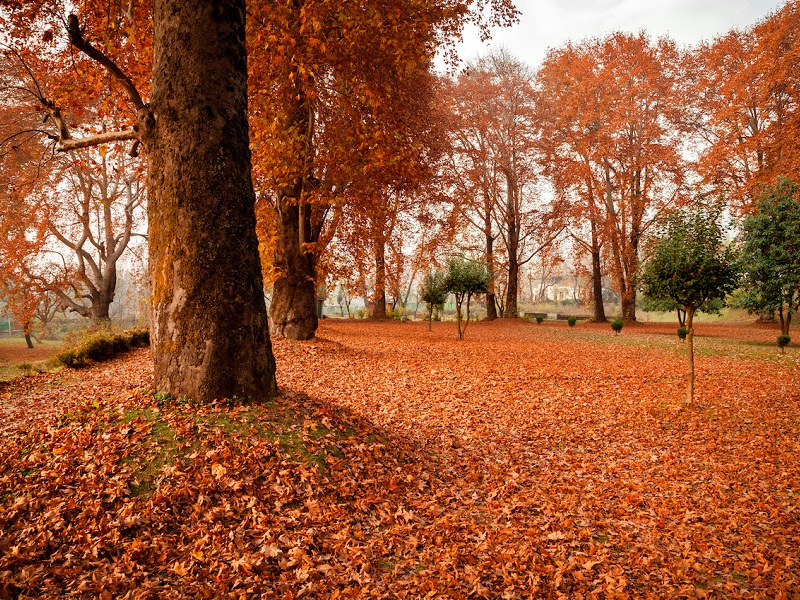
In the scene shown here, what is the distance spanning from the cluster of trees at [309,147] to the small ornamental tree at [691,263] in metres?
5.68

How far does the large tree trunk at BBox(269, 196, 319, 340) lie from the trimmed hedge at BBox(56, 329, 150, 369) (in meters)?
4.11

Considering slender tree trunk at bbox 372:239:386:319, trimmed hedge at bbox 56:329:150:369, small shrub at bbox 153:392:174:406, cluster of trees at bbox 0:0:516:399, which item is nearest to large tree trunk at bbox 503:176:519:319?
slender tree trunk at bbox 372:239:386:319

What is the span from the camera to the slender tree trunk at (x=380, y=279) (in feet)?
66.0

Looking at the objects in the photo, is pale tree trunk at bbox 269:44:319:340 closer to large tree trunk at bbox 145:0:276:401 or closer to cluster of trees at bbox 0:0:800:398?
cluster of trees at bbox 0:0:800:398

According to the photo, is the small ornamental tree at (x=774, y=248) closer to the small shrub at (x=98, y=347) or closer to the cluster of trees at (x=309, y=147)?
the cluster of trees at (x=309, y=147)

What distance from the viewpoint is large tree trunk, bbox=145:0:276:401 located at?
15.6 ft

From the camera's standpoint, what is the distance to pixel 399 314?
103 ft

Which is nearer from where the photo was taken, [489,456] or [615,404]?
[489,456]

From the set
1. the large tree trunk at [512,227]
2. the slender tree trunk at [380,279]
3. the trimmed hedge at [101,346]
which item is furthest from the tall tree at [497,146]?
the trimmed hedge at [101,346]

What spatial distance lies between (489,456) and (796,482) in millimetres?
3786

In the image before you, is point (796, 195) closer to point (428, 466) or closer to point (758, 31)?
point (758, 31)

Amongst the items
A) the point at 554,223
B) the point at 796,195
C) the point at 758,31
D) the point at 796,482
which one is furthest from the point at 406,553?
the point at 758,31

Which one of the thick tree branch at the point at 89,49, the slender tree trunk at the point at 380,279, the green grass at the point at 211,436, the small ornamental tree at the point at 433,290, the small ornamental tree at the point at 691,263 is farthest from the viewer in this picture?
the slender tree trunk at the point at 380,279

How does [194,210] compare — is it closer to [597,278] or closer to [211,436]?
[211,436]
